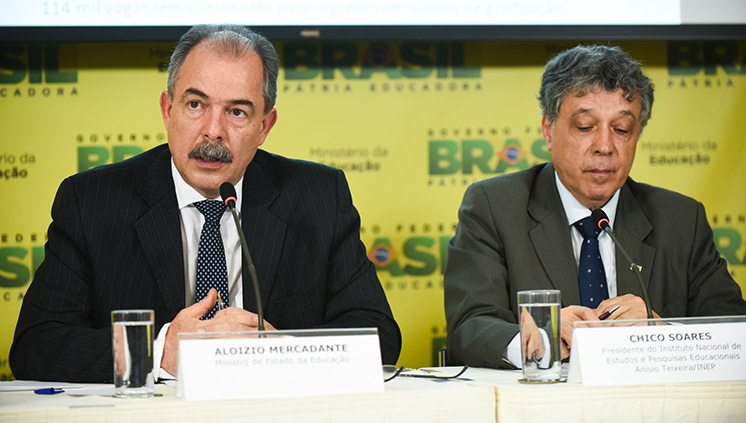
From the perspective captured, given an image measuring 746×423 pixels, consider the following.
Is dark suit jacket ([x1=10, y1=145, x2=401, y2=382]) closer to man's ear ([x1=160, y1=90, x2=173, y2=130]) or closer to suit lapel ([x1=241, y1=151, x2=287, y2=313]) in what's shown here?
suit lapel ([x1=241, y1=151, x2=287, y2=313])

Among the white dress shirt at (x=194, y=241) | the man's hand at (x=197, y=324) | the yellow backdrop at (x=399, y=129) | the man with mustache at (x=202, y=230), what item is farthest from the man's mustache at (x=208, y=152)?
the yellow backdrop at (x=399, y=129)

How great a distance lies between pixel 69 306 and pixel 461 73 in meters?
1.89

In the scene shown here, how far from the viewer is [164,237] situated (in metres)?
2.10

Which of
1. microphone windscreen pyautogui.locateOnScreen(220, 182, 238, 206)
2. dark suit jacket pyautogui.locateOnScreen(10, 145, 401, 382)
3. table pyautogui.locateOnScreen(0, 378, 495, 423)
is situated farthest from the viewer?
dark suit jacket pyautogui.locateOnScreen(10, 145, 401, 382)

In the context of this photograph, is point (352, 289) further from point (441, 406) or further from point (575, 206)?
point (441, 406)

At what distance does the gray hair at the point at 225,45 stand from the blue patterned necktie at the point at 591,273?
3.40 ft

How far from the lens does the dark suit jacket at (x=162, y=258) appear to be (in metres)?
2.01

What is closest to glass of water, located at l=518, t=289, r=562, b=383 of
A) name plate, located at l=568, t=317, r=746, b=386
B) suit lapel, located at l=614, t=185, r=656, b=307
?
name plate, located at l=568, t=317, r=746, b=386

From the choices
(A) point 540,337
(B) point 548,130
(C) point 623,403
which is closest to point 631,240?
(B) point 548,130

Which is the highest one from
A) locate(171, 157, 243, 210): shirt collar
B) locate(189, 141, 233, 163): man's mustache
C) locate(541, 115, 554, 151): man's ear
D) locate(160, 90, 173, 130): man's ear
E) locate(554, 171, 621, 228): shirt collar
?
locate(160, 90, 173, 130): man's ear

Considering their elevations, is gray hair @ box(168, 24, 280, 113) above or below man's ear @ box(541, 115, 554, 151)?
above

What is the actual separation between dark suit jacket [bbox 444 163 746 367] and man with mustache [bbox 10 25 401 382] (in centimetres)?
31

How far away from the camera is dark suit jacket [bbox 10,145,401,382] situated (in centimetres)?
201
